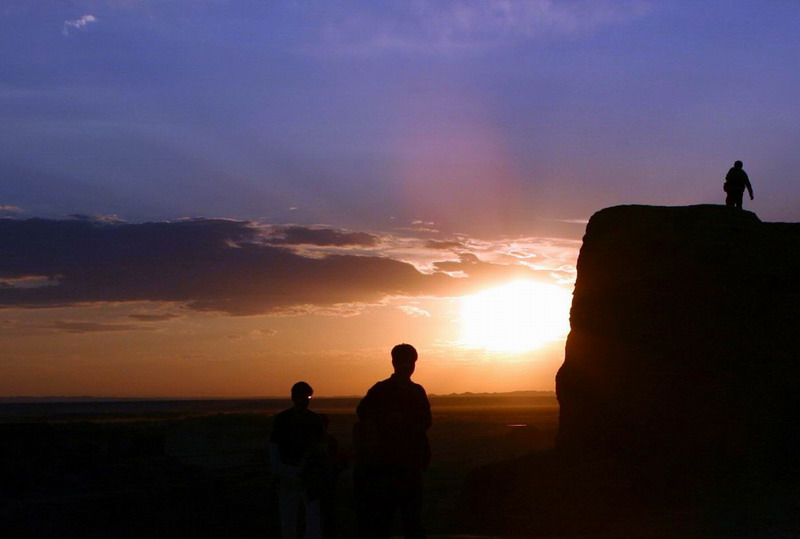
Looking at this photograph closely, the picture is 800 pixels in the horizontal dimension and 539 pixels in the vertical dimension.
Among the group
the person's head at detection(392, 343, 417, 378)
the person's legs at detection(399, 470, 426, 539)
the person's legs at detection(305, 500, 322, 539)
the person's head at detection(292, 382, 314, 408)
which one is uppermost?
the person's head at detection(392, 343, 417, 378)

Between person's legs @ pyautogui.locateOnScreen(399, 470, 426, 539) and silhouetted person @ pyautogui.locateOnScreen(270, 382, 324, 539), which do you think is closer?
person's legs @ pyautogui.locateOnScreen(399, 470, 426, 539)

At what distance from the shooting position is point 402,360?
27.1ft

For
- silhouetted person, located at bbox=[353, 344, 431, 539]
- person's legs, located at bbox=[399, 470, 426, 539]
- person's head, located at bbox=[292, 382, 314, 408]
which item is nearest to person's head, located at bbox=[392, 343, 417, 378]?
silhouetted person, located at bbox=[353, 344, 431, 539]

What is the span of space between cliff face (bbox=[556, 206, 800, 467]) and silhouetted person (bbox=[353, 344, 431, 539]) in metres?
8.12

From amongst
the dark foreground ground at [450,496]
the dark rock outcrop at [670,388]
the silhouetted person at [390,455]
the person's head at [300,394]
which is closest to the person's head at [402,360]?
the silhouetted person at [390,455]

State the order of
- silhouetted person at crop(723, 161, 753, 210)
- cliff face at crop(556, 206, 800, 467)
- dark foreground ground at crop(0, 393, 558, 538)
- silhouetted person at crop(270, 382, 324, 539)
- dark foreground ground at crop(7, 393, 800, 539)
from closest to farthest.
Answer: silhouetted person at crop(270, 382, 324, 539)
dark foreground ground at crop(7, 393, 800, 539)
cliff face at crop(556, 206, 800, 467)
dark foreground ground at crop(0, 393, 558, 538)
silhouetted person at crop(723, 161, 753, 210)

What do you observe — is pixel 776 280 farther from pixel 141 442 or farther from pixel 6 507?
pixel 141 442

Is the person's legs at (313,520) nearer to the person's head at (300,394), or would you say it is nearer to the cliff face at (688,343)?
the person's head at (300,394)

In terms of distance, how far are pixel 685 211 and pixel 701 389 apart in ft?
11.3

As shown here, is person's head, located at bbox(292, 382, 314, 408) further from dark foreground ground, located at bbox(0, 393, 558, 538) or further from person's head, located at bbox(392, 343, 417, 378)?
dark foreground ground, located at bbox(0, 393, 558, 538)

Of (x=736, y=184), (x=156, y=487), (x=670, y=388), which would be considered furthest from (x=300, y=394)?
(x=156, y=487)

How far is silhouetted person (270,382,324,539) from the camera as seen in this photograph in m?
9.99

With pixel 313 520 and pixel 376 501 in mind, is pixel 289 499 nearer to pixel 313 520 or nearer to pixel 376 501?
pixel 313 520

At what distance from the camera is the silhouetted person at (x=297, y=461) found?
999cm
